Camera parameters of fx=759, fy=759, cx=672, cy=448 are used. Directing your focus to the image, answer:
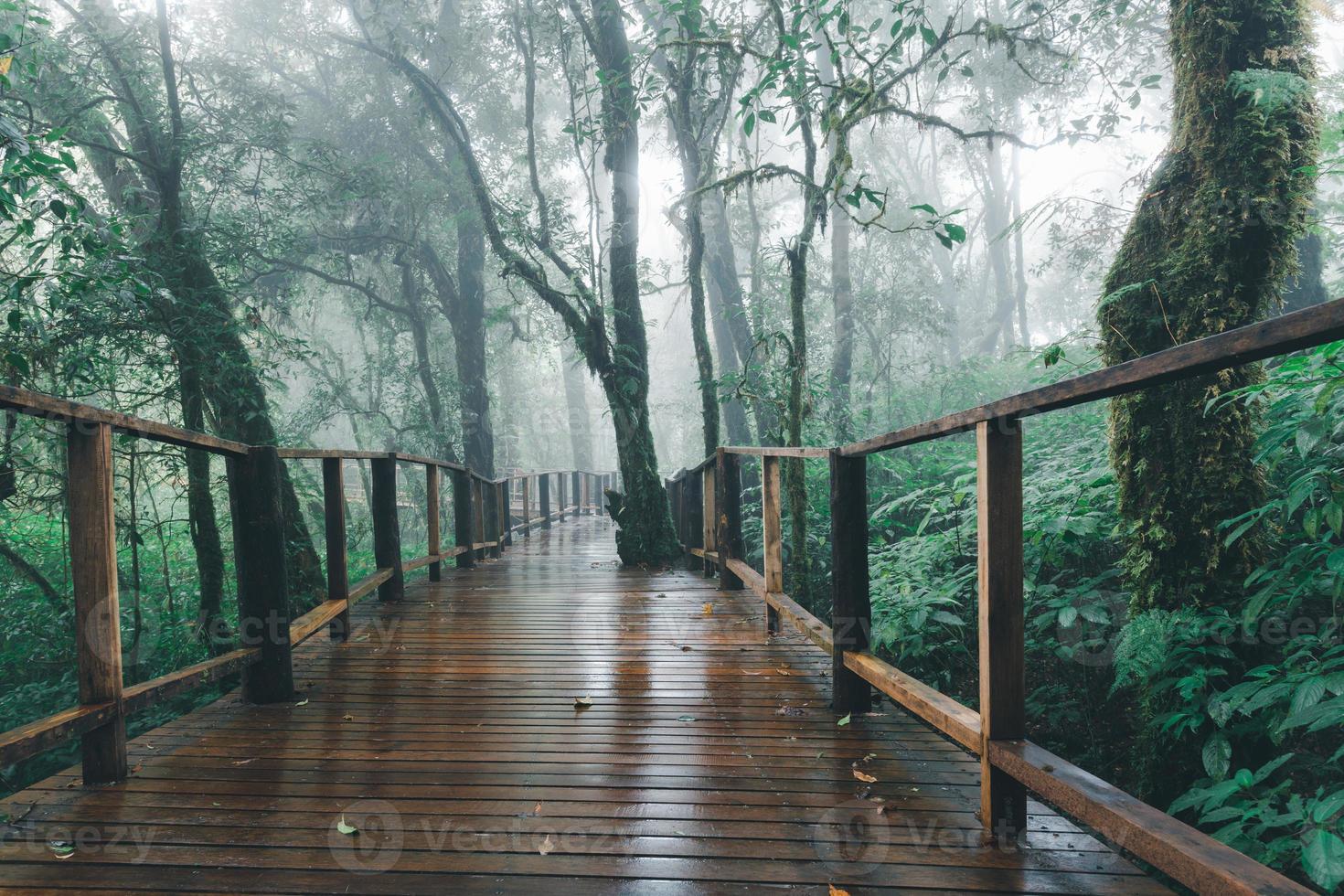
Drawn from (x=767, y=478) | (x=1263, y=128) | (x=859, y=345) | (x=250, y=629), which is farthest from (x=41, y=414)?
(x=859, y=345)

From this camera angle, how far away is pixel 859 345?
19.2 meters

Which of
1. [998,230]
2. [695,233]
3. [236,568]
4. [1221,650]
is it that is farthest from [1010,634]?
[998,230]

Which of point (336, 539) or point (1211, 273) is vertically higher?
point (1211, 273)

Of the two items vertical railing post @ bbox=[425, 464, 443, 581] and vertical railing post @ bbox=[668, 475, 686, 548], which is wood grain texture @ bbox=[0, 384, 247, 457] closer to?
vertical railing post @ bbox=[425, 464, 443, 581]

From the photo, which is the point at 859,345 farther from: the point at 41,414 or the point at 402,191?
the point at 41,414

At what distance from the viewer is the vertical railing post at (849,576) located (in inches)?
104

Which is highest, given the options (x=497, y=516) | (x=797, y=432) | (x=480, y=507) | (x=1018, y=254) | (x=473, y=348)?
(x=1018, y=254)

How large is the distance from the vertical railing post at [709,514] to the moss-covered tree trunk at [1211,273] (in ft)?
11.3

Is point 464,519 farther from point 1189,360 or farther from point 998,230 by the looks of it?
point 998,230

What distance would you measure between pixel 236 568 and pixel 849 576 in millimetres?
2734

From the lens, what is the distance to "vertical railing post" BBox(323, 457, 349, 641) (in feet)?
12.7

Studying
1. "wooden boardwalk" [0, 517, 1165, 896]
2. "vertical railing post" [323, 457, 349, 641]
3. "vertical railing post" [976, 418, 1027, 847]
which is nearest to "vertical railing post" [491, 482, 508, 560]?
"vertical railing post" [323, 457, 349, 641]

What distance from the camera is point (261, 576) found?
2971 mm

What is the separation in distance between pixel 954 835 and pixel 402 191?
1251 cm
